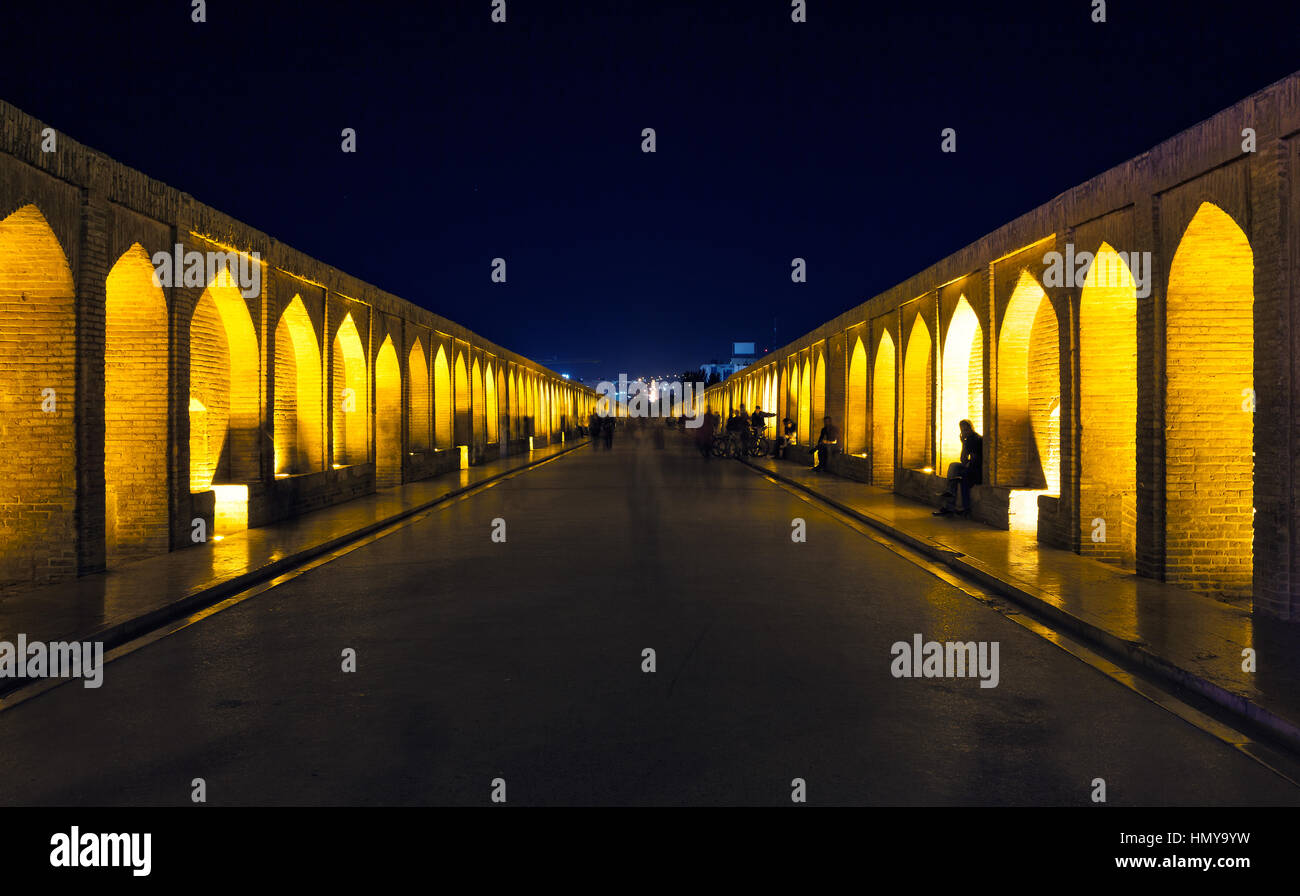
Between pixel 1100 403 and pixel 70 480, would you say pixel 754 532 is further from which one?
pixel 70 480

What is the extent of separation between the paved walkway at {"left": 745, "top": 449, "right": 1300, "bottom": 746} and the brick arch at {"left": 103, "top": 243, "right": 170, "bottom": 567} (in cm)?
889

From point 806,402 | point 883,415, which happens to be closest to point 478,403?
point 806,402

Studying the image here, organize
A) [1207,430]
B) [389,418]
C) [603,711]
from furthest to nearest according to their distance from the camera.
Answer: [389,418], [1207,430], [603,711]

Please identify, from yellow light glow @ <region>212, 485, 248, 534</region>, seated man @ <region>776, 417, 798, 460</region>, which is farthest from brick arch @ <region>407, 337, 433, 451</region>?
seated man @ <region>776, 417, 798, 460</region>

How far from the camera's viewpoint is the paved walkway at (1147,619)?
205 inches

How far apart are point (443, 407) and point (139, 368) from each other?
55.9 ft

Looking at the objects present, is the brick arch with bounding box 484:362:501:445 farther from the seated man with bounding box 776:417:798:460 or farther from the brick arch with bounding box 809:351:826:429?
the brick arch with bounding box 809:351:826:429

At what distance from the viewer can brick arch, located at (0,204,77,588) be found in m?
8.89

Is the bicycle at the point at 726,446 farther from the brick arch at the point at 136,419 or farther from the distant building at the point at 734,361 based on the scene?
the distant building at the point at 734,361

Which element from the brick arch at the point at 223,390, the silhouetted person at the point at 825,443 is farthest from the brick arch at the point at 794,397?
the brick arch at the point at 223,390

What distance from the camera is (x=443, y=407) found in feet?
91.2

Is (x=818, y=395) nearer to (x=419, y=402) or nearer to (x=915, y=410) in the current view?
(x=915, y=410)

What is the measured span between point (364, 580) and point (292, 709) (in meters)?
4.45
